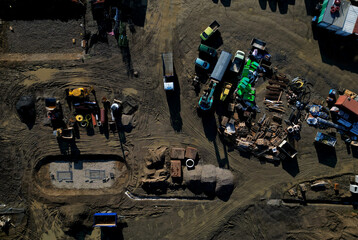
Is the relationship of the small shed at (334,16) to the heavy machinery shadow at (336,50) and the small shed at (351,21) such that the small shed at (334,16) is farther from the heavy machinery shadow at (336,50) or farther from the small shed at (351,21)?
the heavy machinery shadow at (336,50)

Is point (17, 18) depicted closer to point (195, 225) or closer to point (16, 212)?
point (16, 212)

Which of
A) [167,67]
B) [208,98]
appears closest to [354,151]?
[208,98]

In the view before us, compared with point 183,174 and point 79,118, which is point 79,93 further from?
point 183,174

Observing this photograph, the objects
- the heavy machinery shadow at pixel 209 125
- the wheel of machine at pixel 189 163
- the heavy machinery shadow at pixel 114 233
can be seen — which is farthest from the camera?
the heavy machinery shadow at pixel 209 125

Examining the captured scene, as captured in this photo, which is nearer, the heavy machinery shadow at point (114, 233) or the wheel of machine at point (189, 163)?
the wheel of machine at point (189, 163)

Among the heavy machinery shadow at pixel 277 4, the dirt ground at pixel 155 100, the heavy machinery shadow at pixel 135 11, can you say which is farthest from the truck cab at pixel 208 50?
the heavy machinery shadow at pixel 277 4

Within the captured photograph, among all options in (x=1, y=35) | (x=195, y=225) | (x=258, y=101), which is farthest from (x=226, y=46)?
(x=1, y=35)
